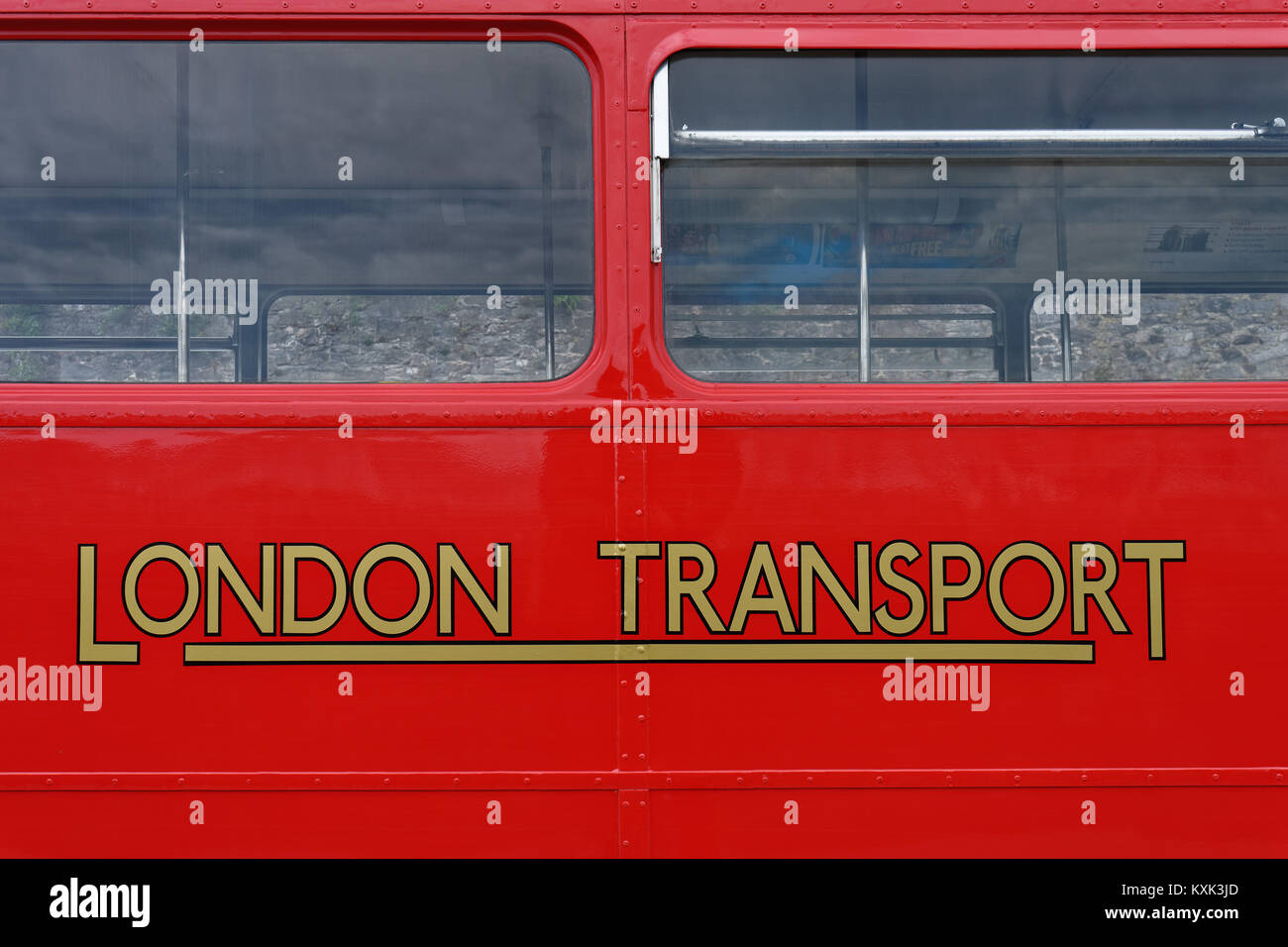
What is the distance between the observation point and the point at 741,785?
195 cm

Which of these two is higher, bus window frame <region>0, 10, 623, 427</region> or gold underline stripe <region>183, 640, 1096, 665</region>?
bus window frame <region>0, 10, 623, 427</region>

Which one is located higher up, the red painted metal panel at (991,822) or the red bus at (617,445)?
the red bus at (617,445)

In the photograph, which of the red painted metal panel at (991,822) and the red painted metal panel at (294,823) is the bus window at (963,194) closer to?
the red painted metal panel at (991,822)

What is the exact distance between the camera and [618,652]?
6.40 feet

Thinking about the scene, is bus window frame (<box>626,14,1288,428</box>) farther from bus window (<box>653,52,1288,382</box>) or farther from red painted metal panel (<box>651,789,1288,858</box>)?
red painted metal panel (<box>651,789,1288,858</box>)

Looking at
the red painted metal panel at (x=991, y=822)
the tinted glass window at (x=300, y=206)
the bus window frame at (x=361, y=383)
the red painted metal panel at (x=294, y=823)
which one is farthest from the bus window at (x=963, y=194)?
the red painted metal panel at (x=294, y=823)

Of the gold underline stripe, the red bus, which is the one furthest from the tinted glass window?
the gold underline stripe

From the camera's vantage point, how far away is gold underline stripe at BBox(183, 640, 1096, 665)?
1932 millimetres

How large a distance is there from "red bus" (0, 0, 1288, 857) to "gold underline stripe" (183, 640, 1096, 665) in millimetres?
12

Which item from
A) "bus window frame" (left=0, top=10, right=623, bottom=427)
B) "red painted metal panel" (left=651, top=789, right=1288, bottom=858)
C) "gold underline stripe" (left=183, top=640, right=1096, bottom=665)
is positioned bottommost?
"red painted metal panel" (left=651, top=789, right=1288, bottom=858)

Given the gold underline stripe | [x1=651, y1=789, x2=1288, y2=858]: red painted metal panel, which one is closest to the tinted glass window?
the gold underline stripe

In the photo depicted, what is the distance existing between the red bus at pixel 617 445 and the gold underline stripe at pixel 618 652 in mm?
12

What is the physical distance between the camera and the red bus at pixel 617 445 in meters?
1.94

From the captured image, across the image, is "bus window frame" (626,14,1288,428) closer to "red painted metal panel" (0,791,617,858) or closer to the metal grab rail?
the metal grab rail
